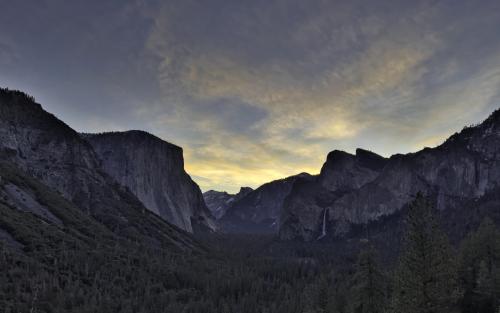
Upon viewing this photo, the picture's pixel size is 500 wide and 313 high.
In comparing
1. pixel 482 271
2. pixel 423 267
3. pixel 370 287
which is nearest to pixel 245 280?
pixel 482 271

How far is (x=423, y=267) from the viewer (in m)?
28.3

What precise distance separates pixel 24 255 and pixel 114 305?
35.2 meters

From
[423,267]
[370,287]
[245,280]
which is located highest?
[423,267]

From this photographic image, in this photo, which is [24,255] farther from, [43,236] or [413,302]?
[413,302]

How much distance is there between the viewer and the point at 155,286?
14650 cm

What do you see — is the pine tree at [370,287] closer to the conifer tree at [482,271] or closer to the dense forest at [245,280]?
the dense forest at [245,280]

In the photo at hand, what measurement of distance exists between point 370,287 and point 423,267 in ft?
66.3

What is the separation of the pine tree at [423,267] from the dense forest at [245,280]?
7 centimetres

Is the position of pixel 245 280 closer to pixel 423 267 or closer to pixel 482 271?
pixel 482 271

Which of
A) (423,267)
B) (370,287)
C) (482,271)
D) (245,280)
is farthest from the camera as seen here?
(245,280)

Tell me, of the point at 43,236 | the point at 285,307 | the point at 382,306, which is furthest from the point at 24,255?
the point at 382,306

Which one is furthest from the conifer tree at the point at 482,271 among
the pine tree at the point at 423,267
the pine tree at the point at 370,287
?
the pine tree at the point at 423,267

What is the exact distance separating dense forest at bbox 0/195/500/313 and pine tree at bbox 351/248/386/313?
121 mm

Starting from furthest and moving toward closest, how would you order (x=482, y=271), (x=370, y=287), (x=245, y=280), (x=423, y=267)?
(x=245, y=280), (x=482, y=271), (x=370, y=287), (x=423, y=267)
